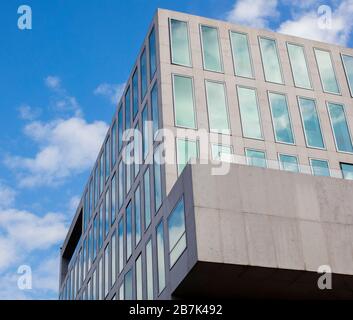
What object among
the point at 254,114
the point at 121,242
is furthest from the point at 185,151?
the point at 121,242

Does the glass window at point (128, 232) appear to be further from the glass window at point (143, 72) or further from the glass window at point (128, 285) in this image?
the glass window at point (143, 72)

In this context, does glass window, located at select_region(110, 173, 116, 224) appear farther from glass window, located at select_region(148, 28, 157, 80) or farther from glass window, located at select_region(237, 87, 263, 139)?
glass window, located at select_region(237, 87, 263, 139)

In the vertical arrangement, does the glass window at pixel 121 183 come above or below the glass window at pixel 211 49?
below

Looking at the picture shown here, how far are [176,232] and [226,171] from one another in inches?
136

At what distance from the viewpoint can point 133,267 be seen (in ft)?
108

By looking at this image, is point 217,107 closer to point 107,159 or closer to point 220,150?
point 220,150

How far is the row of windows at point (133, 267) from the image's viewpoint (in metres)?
25.2

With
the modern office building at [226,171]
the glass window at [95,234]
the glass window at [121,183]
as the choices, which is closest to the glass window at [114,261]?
the modern office building at [226,171]

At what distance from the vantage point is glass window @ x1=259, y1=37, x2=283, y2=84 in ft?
112

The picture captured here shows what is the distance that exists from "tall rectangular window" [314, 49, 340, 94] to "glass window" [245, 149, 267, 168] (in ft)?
23.0

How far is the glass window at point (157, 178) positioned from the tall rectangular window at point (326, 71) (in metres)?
11.2

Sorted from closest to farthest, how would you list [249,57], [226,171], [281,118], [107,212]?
[226,171], [281,118], [249,57], [107,212]

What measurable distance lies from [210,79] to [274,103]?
377 centimetres

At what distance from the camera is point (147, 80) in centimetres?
3369
